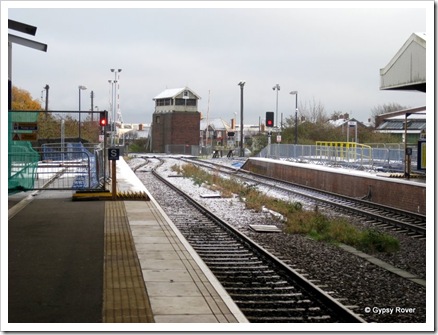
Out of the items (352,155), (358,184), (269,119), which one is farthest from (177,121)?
(358,184)

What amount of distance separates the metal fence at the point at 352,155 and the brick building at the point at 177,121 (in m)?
45.7

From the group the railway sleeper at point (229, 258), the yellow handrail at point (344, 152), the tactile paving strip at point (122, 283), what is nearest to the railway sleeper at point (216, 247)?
the railway sleeper at point (229, 258)

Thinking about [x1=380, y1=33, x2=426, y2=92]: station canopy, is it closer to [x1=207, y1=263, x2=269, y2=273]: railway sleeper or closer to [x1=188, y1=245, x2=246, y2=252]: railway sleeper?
[x1=188, y1=245, x2=246, y2=252]: railway sleeper

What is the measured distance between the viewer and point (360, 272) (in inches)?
432

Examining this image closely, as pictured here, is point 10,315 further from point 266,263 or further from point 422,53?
point 422,53

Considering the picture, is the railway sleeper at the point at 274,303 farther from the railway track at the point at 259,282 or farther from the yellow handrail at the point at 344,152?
the yellow handrail at the point at 344,152

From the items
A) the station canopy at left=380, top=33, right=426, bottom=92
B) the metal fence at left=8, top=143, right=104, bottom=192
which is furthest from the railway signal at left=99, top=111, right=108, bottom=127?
the station canopy at left=380, top=33, right=426, bottom=92

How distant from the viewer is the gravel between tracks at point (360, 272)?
8.39 m

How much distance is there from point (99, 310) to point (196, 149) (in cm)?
7104

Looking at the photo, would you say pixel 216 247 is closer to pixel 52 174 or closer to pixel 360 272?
pixel 360 272

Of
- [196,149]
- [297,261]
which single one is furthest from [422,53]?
[196,149]

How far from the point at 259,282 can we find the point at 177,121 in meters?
83.2

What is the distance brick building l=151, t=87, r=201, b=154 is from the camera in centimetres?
9262

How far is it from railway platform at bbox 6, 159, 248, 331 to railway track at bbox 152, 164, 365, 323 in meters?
0.51
